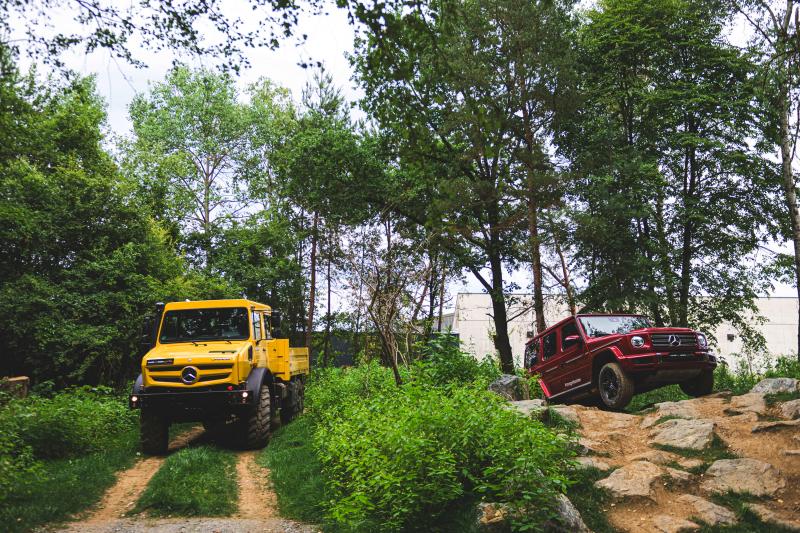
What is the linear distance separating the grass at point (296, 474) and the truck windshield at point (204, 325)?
2.33 metres

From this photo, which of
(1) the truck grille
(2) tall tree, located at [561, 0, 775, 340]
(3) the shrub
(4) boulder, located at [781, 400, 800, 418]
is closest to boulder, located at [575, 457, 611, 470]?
(4) boulder, located at [781, 400, 800, 418]

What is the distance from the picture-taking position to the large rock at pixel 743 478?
6172 millimetres

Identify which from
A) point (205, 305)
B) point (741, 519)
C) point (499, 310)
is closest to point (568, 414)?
point (741, 519)

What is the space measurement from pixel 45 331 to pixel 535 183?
1490cm

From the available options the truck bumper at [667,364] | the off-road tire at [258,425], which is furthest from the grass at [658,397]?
the off-road tire at [258,425]

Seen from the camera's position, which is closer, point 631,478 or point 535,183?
point 631,478

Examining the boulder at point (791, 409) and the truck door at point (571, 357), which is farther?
the truck door at point (571, 357)

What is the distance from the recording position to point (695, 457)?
24.1 ft

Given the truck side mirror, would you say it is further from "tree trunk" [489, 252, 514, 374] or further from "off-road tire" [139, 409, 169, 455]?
"tree trunk" [489, 252, 514, 374]

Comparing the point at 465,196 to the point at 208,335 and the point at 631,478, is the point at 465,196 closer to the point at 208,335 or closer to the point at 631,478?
the point at 208,335

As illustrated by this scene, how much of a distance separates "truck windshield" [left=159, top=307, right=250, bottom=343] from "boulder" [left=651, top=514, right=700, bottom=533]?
8.26 metres

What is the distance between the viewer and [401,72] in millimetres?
5844

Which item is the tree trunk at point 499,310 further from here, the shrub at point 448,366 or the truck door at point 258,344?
the truck door at point 258,344

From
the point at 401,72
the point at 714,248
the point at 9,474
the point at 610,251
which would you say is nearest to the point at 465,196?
the point at 610,251
